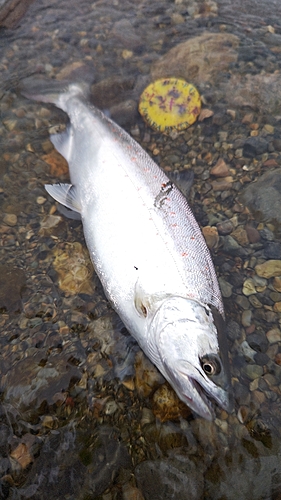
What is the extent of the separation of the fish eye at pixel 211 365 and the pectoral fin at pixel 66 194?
1985 mm

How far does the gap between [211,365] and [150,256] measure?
3.32 ft

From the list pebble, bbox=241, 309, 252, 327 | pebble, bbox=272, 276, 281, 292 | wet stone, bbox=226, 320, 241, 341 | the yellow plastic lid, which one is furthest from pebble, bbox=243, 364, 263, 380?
the yellow plastic lid

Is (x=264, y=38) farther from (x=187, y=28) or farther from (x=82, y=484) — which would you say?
(x=82, y=484)

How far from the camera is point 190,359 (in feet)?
8.29

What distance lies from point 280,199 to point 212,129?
1.28m

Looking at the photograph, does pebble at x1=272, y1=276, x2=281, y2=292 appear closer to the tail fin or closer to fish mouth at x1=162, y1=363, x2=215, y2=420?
fish mouth at x1=162, y1=363, x2=215, y2=420

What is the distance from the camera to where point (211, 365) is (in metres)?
2.47

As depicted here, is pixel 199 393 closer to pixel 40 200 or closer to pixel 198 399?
pixel 198 399

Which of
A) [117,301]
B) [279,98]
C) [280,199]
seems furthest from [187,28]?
[117,301]

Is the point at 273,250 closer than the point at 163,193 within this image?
No

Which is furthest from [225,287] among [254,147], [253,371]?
[254,147]

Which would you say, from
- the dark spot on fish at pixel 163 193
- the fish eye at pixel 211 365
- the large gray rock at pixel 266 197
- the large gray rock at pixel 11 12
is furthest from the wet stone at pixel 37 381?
the large gray rock at pixel 11 12

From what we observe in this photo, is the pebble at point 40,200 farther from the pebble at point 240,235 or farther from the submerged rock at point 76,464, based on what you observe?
the submerged rock at point 76,464

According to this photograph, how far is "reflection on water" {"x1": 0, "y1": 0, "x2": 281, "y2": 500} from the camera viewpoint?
253 centimetres
